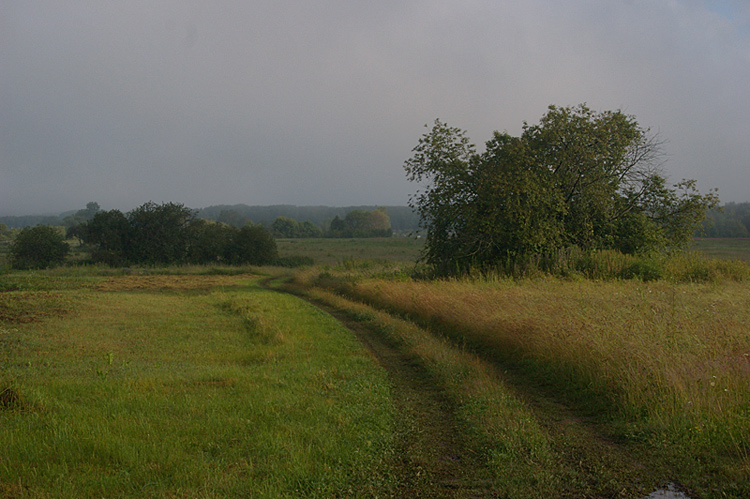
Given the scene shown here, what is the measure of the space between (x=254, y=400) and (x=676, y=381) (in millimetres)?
5518

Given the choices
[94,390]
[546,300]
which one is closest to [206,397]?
[94,390]

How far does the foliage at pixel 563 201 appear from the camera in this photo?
63.1 feet

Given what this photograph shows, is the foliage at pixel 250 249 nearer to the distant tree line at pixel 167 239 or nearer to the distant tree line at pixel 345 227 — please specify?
the distant tree line at pixel 167 239

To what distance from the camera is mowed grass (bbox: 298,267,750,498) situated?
15.1ft

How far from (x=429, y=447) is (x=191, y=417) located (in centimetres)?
292

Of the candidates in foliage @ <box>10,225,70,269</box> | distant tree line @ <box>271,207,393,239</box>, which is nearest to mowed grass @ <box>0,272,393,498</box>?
foliage @ <box>10,225,70,269</box>

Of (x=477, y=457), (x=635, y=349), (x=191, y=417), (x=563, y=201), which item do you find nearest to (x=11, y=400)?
(x=191, y=417)

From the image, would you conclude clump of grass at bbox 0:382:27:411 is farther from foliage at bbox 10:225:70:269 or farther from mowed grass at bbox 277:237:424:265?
foliage at bbox 10:225:70:269

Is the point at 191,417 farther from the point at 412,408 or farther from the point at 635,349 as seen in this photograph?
the point at 635,349

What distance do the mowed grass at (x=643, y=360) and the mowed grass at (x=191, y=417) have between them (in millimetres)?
2455

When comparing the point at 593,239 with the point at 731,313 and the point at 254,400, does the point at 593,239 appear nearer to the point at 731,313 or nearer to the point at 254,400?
the point at 731,313

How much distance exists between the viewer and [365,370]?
27.3 feet

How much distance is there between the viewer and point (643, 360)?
6.21 metres

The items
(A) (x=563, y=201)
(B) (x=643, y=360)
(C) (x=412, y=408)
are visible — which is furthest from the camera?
(A) (x=563, y=201)
